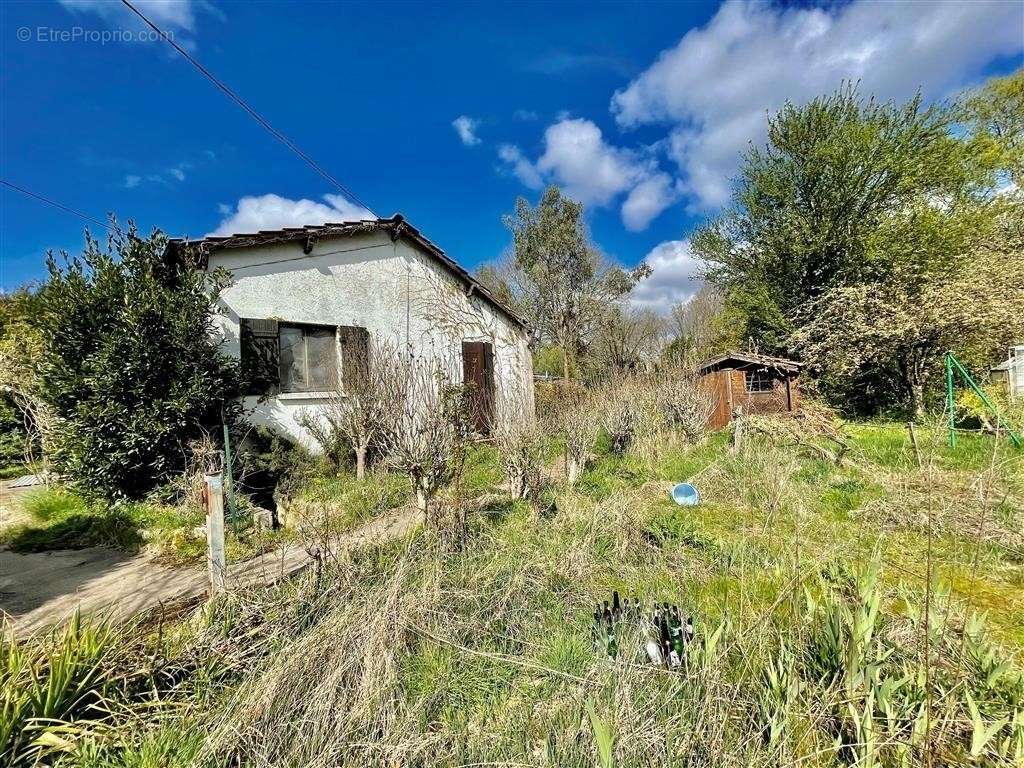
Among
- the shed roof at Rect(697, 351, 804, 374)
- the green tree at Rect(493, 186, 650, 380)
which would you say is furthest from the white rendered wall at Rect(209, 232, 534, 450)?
the green tree at Rect(493, 186, 650, 380)

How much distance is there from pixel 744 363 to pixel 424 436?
14.5 metres

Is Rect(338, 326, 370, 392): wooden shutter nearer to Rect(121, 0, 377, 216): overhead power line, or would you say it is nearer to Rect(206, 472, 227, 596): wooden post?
Rect(121, 0, 377, 216): overhead power line

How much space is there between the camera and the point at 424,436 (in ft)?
16.4

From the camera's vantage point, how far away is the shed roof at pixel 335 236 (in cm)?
734

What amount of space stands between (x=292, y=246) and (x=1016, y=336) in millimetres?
20448

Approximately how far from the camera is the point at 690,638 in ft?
8.66

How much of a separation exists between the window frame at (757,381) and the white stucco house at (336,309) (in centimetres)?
898

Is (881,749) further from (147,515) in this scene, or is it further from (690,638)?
(147,515)

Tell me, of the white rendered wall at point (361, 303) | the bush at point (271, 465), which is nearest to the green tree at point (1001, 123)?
the white rendered wall at point (361, 303)

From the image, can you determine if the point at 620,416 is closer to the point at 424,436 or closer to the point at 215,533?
the point at 424,436

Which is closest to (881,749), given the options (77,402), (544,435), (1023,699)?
(1023,699)

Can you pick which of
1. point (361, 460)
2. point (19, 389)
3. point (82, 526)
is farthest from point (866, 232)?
point (19, 389)

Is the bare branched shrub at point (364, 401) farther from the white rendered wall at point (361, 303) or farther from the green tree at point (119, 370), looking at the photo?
the green tree at point (119, 370)

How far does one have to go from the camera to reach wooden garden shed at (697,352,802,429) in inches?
600
